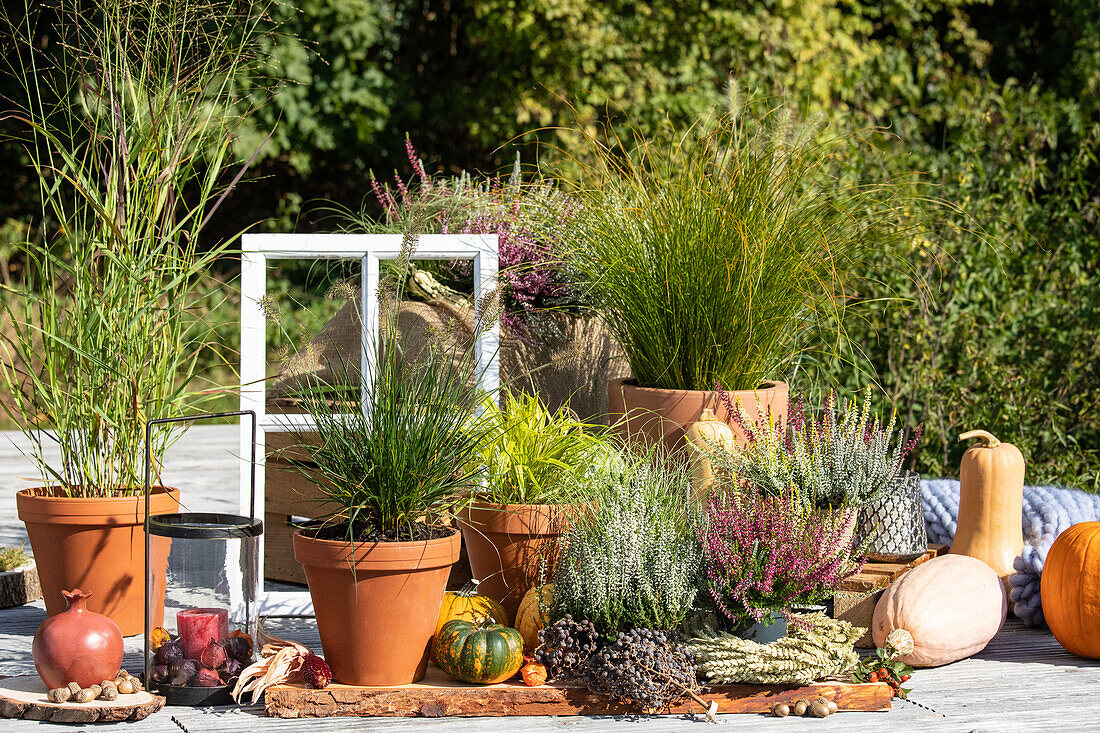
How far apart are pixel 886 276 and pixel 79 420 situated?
316 cm

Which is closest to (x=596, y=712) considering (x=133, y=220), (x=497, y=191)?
(x=133, y=220)

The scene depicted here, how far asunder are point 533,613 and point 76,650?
94 cm

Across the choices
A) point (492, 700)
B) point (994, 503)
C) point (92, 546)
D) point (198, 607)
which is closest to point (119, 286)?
point (92, 546)

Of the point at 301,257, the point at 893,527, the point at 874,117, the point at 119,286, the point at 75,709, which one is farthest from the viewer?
the point at 874,117

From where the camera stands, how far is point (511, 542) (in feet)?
8.18

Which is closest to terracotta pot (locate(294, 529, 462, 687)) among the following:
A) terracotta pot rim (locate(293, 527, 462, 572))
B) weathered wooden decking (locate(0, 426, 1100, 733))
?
terracotta pot rim (locate(293, 527, 462, 572))

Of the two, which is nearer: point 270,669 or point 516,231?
point 270,669

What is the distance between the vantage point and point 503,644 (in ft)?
7.27

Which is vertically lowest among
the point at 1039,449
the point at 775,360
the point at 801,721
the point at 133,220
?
the point at 801,721

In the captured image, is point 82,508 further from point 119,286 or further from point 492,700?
point 492,700

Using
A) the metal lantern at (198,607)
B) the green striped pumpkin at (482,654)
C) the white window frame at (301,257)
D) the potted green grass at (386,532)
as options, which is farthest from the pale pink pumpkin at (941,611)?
the metal lantern at (198,607)

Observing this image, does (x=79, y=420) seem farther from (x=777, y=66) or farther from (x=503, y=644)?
(x=777, y=66)

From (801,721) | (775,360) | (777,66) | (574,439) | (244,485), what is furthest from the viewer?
(777,66)

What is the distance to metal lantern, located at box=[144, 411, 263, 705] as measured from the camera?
2.20 metres
